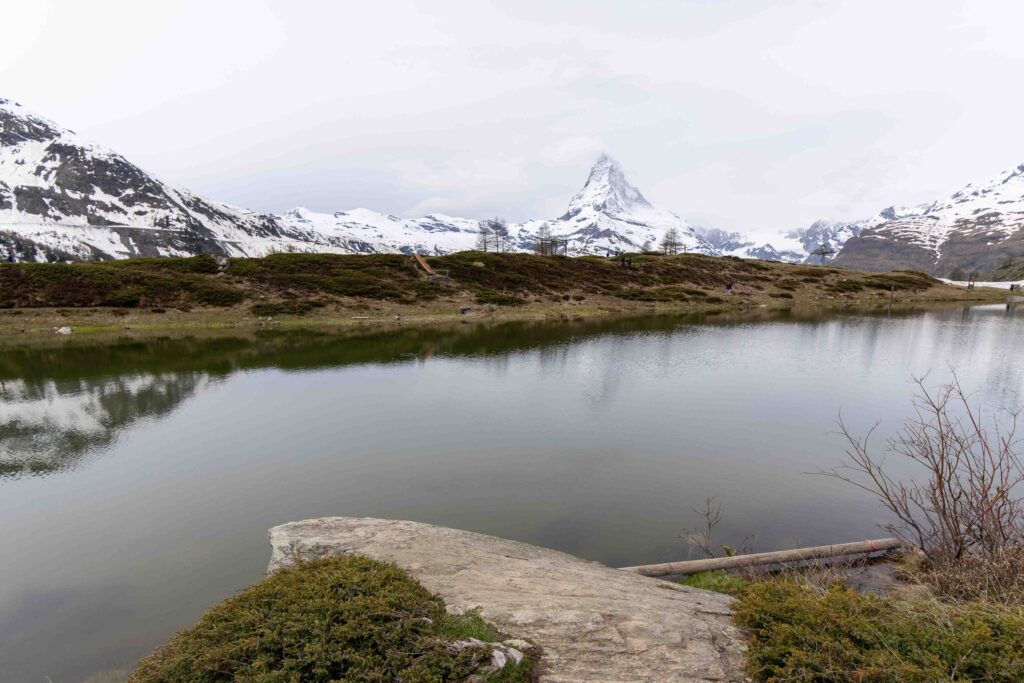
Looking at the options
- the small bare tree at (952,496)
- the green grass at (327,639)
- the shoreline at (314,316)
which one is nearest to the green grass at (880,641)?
the small bare tree at (952,496)

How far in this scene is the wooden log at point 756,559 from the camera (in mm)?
11984

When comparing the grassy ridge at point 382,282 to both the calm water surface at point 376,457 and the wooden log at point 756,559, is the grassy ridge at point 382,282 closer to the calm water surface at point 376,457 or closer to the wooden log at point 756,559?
the calm water surface at point 376,457

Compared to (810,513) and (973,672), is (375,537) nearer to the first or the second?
(973,672)

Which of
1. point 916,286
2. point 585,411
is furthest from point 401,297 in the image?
point 916,286

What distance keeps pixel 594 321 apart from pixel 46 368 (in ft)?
188

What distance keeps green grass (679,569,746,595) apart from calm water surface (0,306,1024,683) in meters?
1.28

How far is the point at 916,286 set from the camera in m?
120

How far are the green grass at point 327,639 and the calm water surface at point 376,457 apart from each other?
4.76 meters

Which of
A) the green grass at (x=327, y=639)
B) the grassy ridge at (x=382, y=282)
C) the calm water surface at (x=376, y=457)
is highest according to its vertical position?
the grassy ridge at (x=382, y=282)

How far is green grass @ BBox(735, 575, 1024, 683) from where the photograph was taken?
6012 mm

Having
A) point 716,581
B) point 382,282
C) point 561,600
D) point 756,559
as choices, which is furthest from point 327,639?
point 382,282

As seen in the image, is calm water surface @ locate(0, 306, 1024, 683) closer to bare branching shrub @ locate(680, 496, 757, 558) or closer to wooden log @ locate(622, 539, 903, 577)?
bare branching shrub @ locate(680, 496, 757, 558)

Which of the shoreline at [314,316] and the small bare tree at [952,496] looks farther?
the shoreline at [314,316]

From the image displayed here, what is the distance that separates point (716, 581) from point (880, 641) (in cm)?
533
